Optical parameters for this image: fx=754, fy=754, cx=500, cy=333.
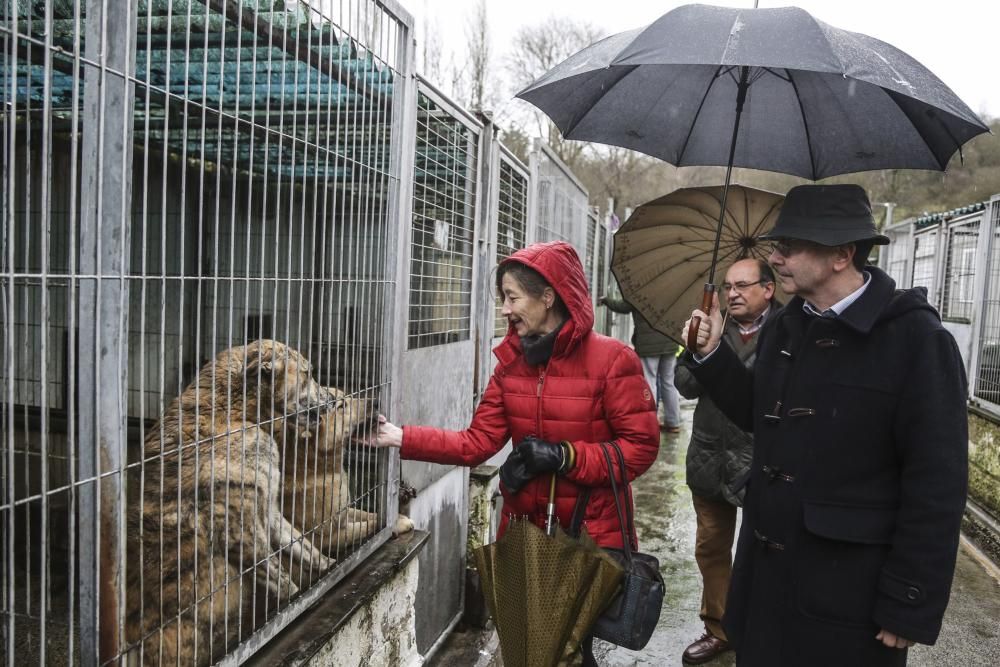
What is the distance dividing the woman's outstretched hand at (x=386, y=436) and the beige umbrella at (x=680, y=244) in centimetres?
150

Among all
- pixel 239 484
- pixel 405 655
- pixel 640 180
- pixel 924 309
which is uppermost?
pixel 640 180

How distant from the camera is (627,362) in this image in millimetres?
3129

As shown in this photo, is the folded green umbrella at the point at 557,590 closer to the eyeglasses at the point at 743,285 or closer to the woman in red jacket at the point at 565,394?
the woman in red jacket at the point at 565,394

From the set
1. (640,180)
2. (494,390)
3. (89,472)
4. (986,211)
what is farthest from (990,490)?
(640,180)

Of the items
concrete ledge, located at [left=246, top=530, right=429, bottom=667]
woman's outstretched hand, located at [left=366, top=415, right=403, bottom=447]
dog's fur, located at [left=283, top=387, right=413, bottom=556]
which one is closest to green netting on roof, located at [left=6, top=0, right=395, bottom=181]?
dog's fur, located at [left=283, top=387, right=413, bottom=556]

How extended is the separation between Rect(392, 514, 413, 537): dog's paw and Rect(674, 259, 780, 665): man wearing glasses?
159cm

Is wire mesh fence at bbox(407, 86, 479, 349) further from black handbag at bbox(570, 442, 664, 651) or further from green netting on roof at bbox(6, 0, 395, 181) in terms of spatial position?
black handbag at bbox(570, 442, 664, 651)

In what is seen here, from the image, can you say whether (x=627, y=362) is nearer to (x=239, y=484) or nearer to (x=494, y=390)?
(x=494, y=390)

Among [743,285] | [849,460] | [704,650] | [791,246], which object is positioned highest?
[791,246]

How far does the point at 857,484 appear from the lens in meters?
2.43

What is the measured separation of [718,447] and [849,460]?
1.91m

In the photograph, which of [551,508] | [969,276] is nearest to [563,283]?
[551,508]

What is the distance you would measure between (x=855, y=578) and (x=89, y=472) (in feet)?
7.37

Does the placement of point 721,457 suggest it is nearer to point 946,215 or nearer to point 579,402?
point 579,402
